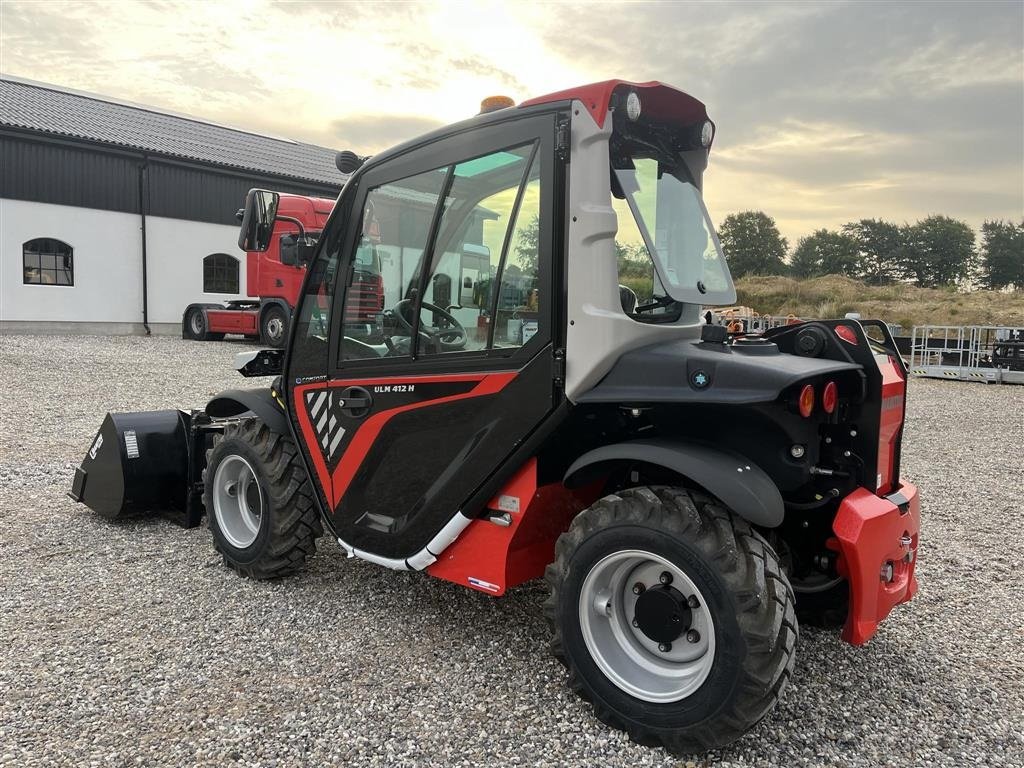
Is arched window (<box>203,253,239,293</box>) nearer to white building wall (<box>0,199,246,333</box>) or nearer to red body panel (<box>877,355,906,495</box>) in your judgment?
white building wall (<box>0,199,246,333</box>)

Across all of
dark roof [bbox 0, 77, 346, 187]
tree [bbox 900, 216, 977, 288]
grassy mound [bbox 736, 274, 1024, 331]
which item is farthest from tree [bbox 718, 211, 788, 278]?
dark roof [bbox 0, 77, 346, 187]

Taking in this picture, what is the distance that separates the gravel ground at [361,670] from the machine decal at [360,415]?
2.31ft

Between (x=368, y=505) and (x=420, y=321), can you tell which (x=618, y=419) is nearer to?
(x=420, y=321)

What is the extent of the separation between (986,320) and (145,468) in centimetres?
3329

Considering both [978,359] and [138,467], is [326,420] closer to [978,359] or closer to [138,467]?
[138,467]

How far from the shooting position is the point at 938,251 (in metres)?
58.6

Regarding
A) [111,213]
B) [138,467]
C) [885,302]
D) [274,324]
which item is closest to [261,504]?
[138,467]

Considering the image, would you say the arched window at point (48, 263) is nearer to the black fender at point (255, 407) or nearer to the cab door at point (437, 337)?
the black fender at point (255, 407)

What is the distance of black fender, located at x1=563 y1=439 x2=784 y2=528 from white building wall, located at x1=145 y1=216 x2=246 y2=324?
21399 millimetres

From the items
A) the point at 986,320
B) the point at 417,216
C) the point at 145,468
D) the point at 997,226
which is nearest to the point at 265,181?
the point at 145,468

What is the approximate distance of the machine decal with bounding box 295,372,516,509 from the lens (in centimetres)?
304

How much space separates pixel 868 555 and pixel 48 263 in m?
22.2

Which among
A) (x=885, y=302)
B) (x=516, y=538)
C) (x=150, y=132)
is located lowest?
(x=516, y=538)

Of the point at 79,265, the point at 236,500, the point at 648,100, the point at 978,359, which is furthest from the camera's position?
the point at 79,265
